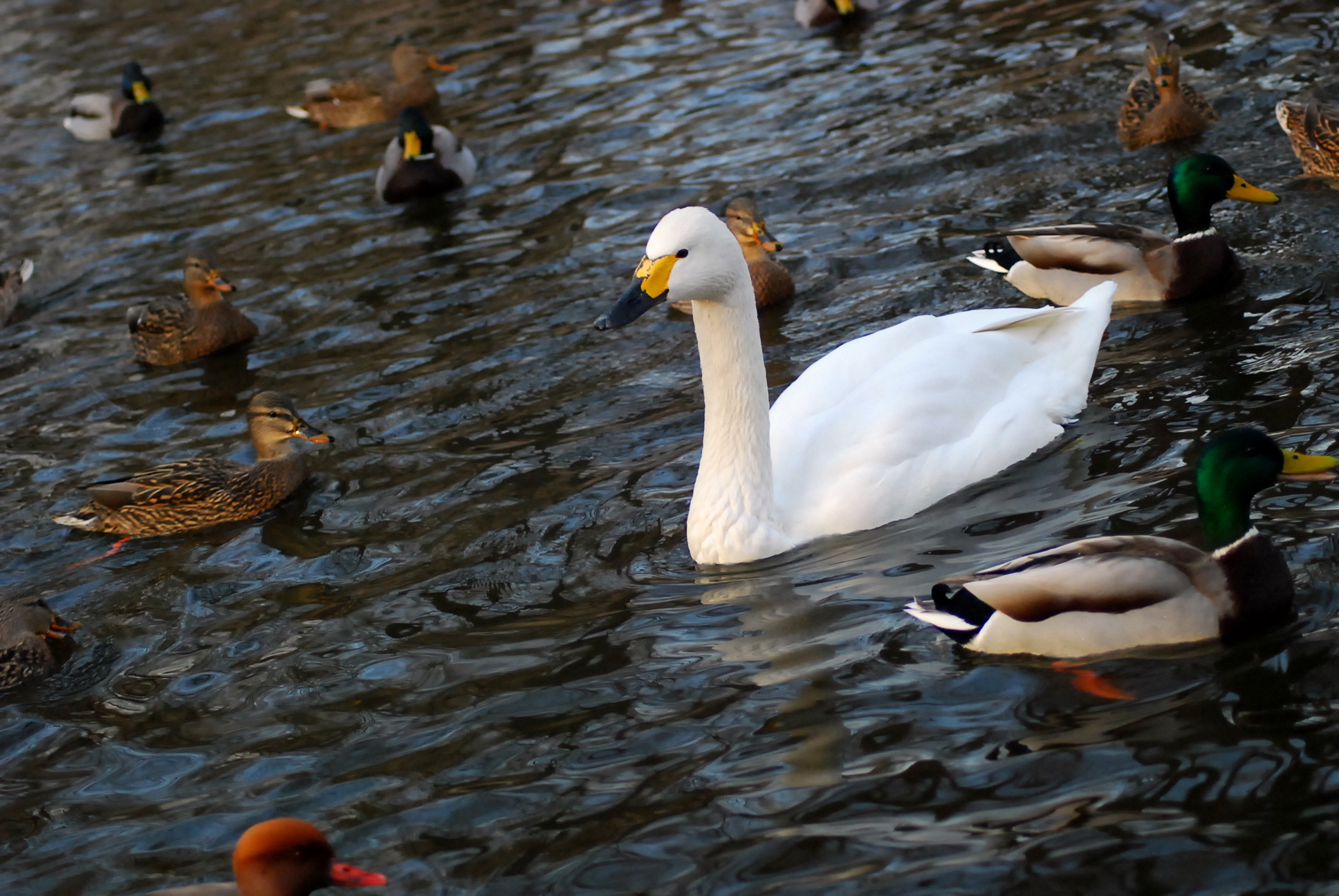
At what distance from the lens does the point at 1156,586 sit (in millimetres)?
4918

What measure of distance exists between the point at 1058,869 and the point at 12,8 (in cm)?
2574

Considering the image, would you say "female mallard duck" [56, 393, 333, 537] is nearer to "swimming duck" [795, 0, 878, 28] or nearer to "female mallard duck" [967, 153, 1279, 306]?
"female mallard duck" [967, 153, 1279, 306]

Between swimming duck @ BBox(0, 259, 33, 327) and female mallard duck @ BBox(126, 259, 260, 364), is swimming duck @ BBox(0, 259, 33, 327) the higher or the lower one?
the higher one

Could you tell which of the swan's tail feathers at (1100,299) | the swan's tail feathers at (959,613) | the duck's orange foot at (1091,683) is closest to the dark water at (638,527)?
the duck's orange foot at (1091,683)

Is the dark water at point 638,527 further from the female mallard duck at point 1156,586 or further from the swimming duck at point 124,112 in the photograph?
the swimming duck at point 124,112

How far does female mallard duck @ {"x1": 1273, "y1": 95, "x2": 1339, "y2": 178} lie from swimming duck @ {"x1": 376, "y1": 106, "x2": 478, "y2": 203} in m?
6.74

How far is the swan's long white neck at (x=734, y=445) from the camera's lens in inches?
249

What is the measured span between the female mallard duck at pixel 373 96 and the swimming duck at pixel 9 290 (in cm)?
446

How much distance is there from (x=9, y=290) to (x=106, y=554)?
4766 mm

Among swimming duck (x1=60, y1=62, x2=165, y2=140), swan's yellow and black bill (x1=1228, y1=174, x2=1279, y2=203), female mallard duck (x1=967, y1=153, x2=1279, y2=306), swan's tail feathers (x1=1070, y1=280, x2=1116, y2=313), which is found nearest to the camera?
swan's tail feathers (x1=1070, y1=280, x2=1116, y2=313)

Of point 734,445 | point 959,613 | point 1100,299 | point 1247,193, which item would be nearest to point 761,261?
point 1100,299

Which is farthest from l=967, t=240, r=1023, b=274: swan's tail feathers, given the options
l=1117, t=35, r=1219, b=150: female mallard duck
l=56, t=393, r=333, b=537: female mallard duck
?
l=56, t=393, r=333, b=537: female mallard duck

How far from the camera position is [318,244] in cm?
1228

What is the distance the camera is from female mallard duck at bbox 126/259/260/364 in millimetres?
10438
